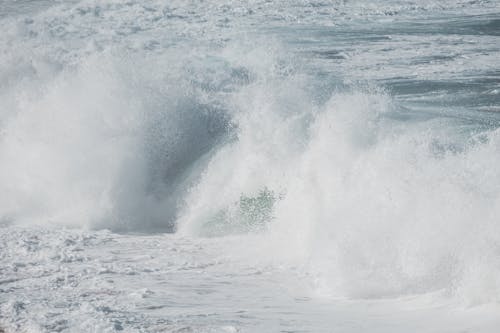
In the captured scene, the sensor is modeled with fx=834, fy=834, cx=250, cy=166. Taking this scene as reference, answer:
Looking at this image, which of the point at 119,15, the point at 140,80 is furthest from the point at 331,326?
the point at 119,15

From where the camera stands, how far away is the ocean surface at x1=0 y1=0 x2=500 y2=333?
6496mm

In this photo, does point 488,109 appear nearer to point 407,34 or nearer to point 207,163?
point 207,163

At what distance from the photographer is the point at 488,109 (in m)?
12.7

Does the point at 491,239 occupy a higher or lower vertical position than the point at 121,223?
higher

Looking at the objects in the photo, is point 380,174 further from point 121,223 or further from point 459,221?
point 121,223

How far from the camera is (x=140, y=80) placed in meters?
12.4

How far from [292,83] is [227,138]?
152 centimetres

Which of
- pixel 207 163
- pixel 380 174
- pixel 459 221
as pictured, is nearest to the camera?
pixel 459 221

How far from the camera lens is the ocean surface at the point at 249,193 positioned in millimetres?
6496

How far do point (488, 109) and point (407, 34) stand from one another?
799 cm

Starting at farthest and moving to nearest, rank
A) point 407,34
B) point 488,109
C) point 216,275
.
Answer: point 407,34
point 488,109
point 216,275

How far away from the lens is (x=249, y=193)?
392 inches

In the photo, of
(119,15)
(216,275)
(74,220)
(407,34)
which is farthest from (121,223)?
(119,15)

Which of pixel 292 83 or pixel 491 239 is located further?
pixel 292 83
